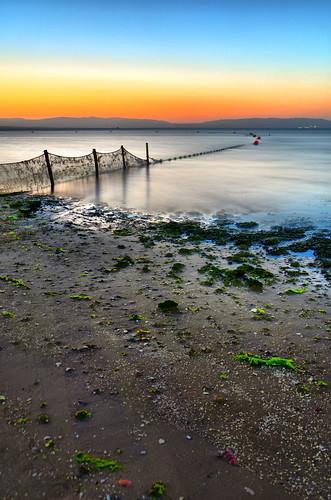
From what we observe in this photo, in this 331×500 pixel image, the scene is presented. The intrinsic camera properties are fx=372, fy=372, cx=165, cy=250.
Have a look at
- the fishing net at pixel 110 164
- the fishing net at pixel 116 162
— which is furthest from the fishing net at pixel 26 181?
the fishing net at pixel 116 162

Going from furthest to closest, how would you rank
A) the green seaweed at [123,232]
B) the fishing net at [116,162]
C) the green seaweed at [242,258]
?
the fishing net at [116,162] < the green seaweed at [123,232] < the green seaweed at [242,258]

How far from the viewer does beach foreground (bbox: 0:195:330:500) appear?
3852mm

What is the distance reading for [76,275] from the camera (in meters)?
8.98

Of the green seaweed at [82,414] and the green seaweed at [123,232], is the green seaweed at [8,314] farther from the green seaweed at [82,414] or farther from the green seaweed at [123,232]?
the green seaweed at [123,232]

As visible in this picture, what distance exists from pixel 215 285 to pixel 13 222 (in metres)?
9.14

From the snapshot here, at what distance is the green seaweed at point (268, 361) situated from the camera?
18.4 ft

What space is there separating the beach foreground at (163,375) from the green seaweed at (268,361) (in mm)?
20

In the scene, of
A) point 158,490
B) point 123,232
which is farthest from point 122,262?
point 158,490

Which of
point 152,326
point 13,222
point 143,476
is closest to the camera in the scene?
point 143,476

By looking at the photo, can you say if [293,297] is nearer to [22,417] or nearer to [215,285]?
[215,285]

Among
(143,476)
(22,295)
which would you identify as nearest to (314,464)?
(143,476)

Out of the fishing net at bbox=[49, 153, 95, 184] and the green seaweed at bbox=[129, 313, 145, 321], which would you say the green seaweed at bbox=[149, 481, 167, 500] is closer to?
the green seaweed at bbox=[129, 313, 145, 321]

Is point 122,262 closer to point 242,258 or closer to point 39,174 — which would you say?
point 242,258

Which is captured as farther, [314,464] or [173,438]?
[173,438]
